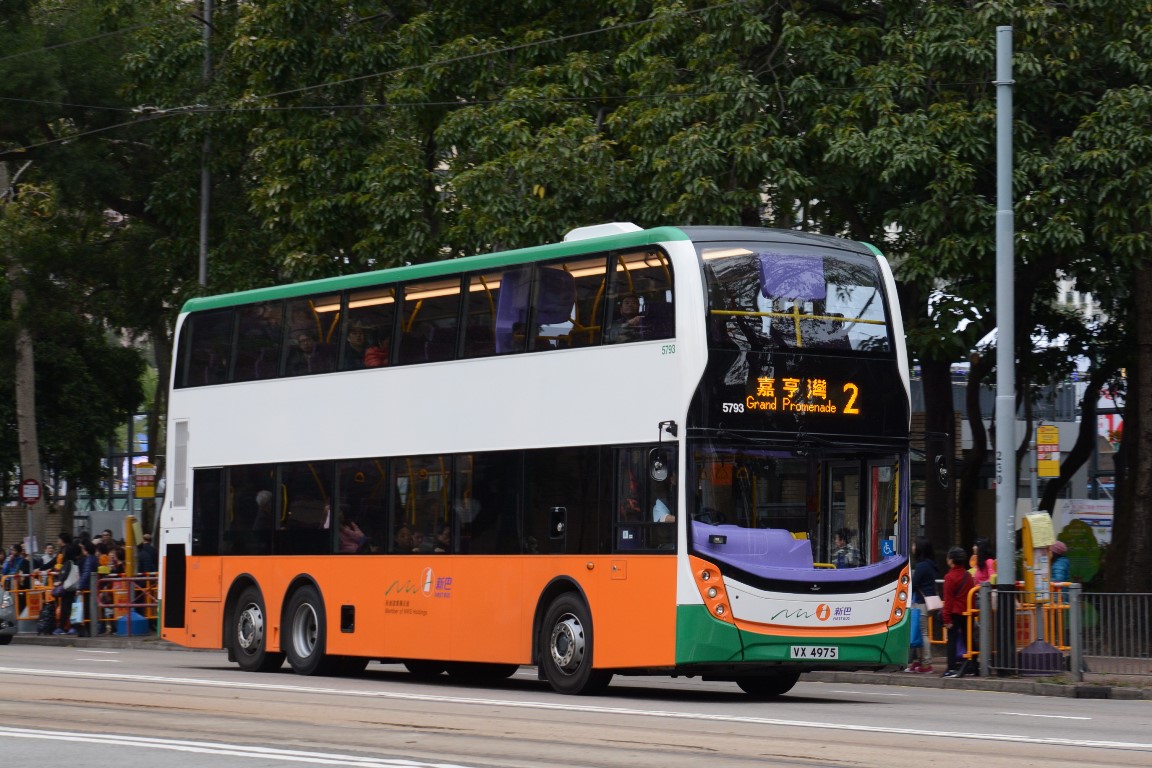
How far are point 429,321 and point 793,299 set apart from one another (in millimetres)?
4229

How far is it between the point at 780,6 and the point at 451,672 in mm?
9818

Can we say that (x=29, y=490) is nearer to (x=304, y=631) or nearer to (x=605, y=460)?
(x=304, y=631)

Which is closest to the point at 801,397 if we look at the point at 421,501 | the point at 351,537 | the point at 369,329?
the point at 421,501

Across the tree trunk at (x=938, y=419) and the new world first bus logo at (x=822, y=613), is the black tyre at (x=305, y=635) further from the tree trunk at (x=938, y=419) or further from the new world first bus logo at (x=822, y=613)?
the tree trunk at (x=938, y=419)

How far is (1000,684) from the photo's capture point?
66.2 ft

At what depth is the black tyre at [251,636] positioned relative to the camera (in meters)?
21.4

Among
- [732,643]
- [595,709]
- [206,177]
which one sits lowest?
[595,709]

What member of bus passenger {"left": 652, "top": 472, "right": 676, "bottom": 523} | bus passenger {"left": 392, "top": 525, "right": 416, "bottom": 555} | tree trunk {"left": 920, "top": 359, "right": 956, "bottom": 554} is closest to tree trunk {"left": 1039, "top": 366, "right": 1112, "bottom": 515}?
tree trunk {"left": 920, "top": 359, "right": 956, "bottom": 554}

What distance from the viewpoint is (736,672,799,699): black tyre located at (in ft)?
58.3

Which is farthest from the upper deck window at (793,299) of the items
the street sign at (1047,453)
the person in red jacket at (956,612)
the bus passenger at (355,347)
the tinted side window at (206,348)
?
the tinted side window at (206,348)

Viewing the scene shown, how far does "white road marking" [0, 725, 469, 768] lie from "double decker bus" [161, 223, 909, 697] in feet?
17.5

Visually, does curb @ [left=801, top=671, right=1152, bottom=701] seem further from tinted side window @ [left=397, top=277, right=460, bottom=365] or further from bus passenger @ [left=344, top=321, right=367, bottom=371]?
bus passenger @ [left=344, top=321, right=367, bottom=371]

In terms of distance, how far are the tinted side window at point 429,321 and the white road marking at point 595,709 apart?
3.49 meters

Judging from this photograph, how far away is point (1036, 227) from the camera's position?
22.9m
